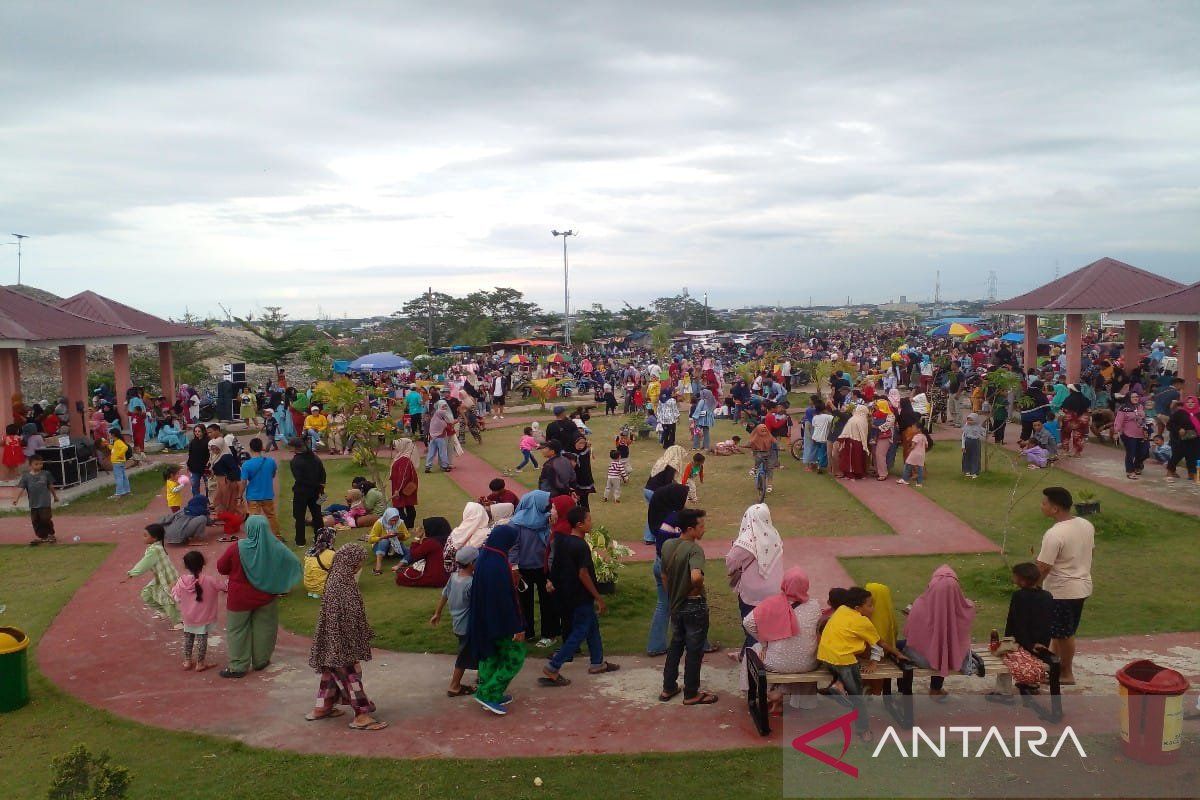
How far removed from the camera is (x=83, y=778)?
4.79 metres

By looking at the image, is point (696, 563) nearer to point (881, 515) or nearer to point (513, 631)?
point (513, 631)

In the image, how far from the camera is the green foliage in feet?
15.2

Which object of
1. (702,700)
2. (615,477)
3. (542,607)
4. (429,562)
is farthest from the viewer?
(615,477)

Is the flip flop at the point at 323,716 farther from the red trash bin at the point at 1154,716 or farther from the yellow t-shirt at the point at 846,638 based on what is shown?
the red trash bin at the point at 1154,716

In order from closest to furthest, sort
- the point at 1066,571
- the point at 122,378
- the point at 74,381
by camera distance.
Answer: the point at 1066,571
the point at 74,381
the point at 122,378

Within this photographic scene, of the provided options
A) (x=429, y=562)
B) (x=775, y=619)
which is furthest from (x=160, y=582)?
(x=775, y=619)

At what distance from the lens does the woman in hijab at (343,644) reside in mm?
6770

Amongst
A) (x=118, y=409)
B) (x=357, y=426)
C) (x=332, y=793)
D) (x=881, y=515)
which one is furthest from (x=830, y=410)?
(x=118, y=409)

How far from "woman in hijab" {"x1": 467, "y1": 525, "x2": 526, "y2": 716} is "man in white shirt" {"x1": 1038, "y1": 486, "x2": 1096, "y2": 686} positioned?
3966 mm

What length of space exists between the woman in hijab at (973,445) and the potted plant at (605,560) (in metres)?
8.02

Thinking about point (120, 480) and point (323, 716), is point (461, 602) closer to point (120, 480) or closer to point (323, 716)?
point (323, 716)

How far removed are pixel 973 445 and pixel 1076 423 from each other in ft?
10.1

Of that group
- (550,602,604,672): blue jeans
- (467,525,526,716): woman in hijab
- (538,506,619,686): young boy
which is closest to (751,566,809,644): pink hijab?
(538,506,619,686): young boy

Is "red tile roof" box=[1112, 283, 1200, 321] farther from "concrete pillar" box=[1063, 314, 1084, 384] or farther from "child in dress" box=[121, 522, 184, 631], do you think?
"child in dress" box=[121, 522, 184, 631]
